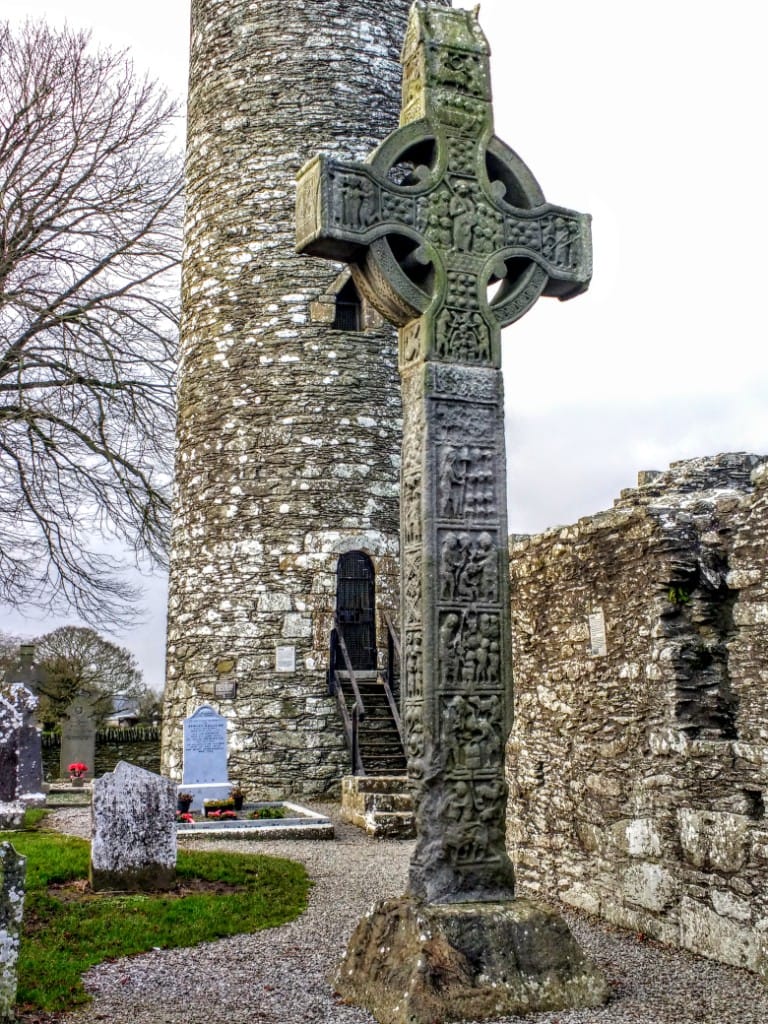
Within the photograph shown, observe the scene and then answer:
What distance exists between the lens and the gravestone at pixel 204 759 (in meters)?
11.5

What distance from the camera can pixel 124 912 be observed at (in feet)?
21.9

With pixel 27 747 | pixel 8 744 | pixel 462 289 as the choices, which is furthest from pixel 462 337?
pixel 27 747

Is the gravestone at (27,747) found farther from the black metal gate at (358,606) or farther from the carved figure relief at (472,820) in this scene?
the carved figure relief at (472,820)

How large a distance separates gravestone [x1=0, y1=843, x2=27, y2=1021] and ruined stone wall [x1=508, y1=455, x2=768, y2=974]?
125 inches

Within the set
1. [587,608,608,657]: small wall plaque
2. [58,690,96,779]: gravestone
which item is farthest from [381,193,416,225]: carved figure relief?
[58,690,96,779]: gravestone

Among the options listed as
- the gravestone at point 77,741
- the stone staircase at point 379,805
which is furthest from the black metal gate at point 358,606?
the gravestone at point 77,741

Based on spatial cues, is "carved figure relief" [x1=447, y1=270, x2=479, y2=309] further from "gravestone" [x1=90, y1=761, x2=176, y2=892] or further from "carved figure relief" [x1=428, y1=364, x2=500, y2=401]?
"gravestone" [x1=90, y1=761, x2=176, y2=892]

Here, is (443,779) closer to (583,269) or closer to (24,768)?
(583,269)

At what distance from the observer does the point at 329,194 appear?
488cm

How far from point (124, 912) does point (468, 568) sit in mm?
3451

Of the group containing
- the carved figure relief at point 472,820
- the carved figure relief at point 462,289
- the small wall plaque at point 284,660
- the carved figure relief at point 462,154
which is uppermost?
the carved figure relief at point 462,154

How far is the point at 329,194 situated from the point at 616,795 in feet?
11.9

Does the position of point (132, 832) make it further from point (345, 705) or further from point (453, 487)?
point (345, 705)

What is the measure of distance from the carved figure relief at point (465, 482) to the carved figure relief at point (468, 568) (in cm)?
10
